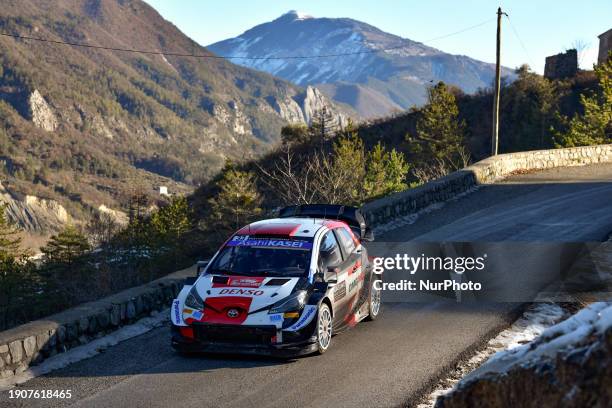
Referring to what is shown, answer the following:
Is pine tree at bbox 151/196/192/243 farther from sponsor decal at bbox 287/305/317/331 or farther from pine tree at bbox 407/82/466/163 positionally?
sponsor decal at bbox 287/305/317/331

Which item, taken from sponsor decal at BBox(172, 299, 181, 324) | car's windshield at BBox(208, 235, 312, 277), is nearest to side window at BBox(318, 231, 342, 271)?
car's windshield at BBox(208, 235, 312, 277)

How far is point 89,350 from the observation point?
9.49 metres

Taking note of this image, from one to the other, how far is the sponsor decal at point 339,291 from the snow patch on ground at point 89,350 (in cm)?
279

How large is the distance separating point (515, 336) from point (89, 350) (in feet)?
17.5

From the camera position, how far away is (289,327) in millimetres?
8703

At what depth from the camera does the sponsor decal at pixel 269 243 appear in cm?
973

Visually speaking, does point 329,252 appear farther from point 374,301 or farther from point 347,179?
point 347,179

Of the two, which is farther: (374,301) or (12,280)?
(12,280)

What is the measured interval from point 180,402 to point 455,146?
80.1 metres

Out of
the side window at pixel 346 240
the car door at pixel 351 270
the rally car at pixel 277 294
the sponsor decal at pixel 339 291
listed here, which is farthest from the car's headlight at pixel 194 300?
the side window at pixel 346 240

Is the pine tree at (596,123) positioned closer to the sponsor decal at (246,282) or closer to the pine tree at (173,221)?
the sponsor decal at (246,282)

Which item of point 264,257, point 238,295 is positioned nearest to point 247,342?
point 238,295

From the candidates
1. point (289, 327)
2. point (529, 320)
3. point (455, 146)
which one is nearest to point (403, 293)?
point (529, 320)

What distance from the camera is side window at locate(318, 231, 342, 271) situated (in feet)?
32.2
